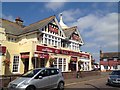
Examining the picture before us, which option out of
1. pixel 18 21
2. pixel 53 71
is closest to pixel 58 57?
pixel 53 71

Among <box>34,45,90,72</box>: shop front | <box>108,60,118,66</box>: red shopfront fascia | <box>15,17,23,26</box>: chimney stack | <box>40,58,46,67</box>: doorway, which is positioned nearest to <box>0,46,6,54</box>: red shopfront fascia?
<box>34,45,90,72</box>: shop front

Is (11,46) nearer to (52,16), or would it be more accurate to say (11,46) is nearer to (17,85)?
(52,16)

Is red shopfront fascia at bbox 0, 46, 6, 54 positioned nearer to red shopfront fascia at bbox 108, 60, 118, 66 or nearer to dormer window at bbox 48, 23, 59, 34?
dormer window at bbox 48, 23, 59, 34

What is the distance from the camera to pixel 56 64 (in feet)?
89.4

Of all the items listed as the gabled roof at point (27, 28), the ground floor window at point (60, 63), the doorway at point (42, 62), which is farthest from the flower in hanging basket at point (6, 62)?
the ground floor window at point (60, 63)

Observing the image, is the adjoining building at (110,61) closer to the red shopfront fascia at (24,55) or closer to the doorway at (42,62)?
the doorway at (42,62)

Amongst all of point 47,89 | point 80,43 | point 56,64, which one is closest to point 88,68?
point 80,43

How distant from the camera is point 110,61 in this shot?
2906 inches

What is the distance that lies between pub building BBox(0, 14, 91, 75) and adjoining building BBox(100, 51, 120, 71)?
38.6 m

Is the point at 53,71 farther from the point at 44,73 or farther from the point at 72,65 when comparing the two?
the point at 72,65

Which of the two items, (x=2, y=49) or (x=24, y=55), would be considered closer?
(x=2, y=49)

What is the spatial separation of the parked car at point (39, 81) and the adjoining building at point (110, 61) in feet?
200

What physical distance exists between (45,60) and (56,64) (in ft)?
6.70

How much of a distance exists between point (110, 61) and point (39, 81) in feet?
215
